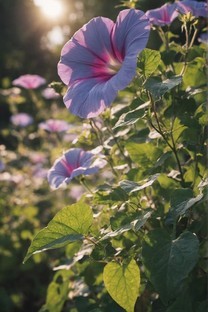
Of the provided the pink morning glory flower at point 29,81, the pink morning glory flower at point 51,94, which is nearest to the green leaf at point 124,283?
the pink morning glory flower at point 51,94

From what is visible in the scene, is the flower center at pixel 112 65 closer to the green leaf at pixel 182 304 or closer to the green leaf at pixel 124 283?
the green leaf at pixel 124 283

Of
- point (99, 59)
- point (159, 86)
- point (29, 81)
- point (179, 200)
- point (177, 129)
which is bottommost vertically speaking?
point (179, 200)

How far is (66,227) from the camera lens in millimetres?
1319

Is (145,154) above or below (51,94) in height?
below

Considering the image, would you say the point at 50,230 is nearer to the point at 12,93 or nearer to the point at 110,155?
the point at 110,155

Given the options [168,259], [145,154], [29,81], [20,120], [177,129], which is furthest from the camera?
[20,120]

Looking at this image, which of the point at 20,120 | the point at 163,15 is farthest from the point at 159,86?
the point at 20,120

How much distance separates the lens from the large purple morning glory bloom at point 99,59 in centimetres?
125

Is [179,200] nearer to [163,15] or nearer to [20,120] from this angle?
[163,15]

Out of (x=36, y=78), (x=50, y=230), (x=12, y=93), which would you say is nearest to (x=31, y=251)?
(x=50, y=230)

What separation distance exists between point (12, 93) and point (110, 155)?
246 cm

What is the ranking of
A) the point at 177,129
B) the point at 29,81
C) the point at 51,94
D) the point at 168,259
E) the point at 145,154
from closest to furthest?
the point at 168,259, the point at 177,129, the point at 145,154, the point at 51,94, the point at 29,81

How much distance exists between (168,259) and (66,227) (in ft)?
0.95

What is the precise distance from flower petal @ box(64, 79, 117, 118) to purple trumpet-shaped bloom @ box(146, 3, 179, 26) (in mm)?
318
